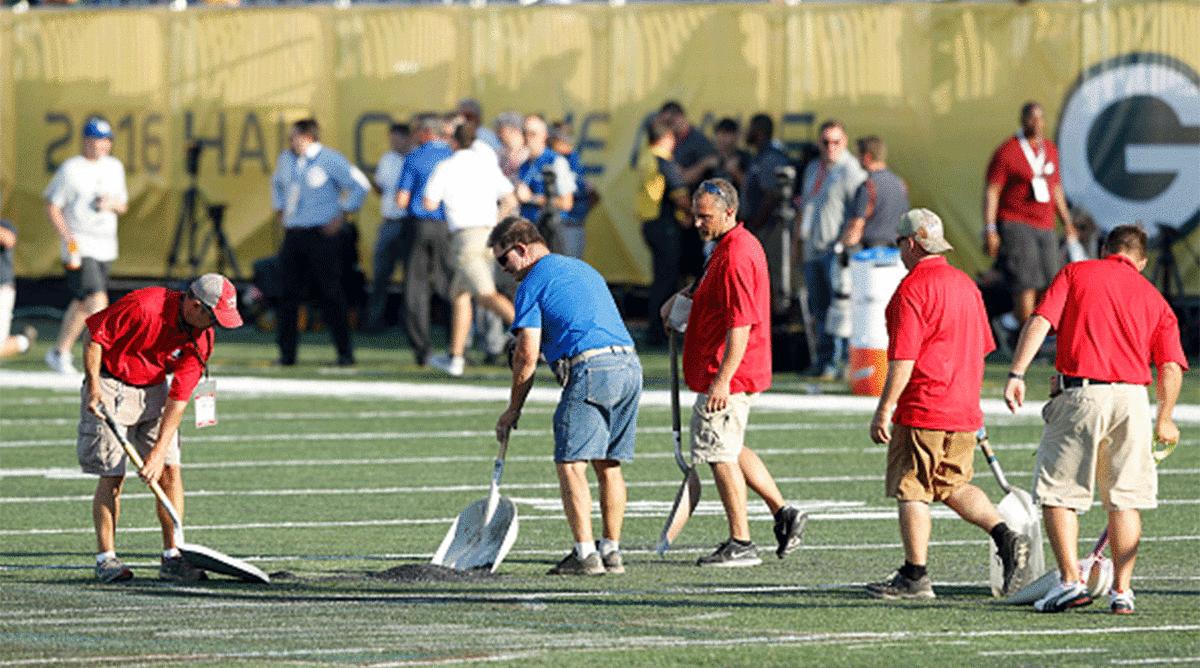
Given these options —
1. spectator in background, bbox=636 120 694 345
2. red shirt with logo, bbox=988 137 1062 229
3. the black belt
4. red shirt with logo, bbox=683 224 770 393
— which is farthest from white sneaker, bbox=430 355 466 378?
the black belt

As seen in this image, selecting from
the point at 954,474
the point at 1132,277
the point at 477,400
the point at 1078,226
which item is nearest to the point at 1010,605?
the point at 954,474

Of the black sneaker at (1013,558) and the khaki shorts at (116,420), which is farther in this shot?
the khaki shorts at (116,420)

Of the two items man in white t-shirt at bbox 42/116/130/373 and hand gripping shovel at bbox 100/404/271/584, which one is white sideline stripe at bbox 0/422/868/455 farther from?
hand gripping shovel at bbox 100/404/271/584

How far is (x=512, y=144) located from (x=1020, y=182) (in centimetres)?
475

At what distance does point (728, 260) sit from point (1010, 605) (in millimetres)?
2282

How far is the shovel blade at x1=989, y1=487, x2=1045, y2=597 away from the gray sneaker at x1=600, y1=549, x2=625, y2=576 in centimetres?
172

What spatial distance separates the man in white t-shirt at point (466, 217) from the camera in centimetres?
2264

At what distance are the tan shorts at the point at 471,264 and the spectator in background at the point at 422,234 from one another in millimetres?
424

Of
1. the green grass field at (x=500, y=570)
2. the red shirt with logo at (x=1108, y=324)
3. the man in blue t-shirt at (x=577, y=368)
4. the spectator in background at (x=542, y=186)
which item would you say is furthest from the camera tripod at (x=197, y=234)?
the red shirt with logo at (x=1108, y=324)

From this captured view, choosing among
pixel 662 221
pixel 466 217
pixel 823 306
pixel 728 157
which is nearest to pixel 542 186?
pixel 466 217

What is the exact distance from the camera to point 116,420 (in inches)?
488

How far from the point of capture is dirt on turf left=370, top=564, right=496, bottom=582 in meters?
12.1

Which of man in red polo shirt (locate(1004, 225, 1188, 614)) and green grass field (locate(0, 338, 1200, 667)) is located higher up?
man in red polo shirt (locate(1004, 225, 1188, 614))

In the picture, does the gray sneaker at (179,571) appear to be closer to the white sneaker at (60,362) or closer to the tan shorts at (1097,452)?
the tan shorts at (1097,452)
